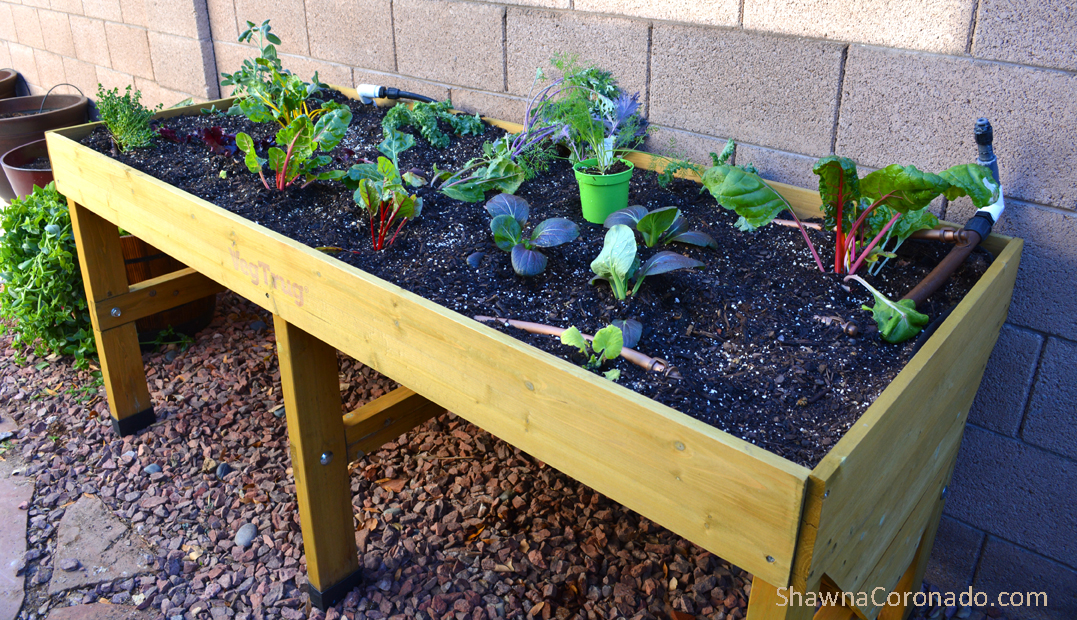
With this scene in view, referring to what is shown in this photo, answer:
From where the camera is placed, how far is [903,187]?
125cm

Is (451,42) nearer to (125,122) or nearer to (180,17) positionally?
(125,122)

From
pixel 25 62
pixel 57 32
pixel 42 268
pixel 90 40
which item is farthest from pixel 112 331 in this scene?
pixel 25 62

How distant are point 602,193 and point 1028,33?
2.95 feet

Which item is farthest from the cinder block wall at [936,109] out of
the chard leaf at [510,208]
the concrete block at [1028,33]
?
the chard leaf at [510,208]

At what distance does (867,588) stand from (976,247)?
75 centimetres

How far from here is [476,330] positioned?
1156 mm

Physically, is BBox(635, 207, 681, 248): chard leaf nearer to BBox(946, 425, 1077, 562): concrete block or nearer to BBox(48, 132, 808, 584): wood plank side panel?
BBox(48, 132, 808, 584): wood plank side panel

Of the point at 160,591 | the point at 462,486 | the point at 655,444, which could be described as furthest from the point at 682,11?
the point at 160,591

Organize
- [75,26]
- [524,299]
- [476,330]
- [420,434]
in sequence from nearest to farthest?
[476,330] < [524,299] < [420,434] < [75,26]

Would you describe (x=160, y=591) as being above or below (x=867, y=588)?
below

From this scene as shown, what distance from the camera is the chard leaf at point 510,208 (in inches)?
62.7

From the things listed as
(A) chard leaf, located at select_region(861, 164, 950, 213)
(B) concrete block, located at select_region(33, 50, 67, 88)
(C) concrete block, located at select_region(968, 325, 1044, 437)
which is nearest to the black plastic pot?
(B) concrete block, located at select_region(33, 50, 67, 88)

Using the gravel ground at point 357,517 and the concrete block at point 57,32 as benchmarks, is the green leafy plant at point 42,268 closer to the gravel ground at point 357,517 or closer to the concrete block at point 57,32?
the gravel ground at point 357,517

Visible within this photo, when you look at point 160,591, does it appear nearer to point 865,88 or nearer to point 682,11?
point 682,11
